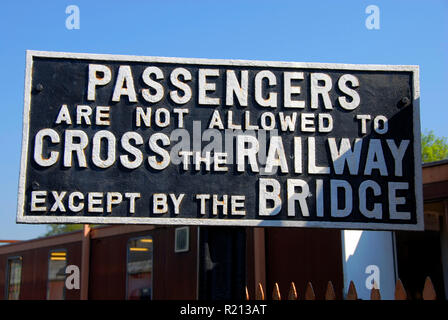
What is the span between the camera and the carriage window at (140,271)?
1639 cm

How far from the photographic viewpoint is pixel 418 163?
5.75 metres

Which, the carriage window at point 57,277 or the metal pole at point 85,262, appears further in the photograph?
the carriage window at point 57,277

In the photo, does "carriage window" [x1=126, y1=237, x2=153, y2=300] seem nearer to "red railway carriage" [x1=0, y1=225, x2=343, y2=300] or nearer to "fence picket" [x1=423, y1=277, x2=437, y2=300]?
"red railway carriage" [x1=0, y1=225, x2=343, y2=300]

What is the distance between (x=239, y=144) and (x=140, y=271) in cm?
1160

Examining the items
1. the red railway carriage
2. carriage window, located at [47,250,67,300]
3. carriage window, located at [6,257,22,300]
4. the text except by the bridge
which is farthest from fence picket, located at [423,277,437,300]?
carriage window, located at [6,257,22,300]

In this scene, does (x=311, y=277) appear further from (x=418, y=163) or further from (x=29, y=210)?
(x=29, y=210)

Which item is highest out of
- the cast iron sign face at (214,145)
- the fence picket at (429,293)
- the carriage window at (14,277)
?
the cast iron sign face at (214,145)

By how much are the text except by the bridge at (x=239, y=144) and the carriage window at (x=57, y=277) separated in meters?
14.3

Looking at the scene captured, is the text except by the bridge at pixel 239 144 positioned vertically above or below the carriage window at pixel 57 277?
above

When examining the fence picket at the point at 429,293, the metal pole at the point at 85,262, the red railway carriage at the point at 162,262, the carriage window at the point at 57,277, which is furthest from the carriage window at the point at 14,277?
the fence picket at the point at 429,293

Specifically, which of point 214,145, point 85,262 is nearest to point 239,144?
→ point 214,145

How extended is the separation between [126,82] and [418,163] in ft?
9.42

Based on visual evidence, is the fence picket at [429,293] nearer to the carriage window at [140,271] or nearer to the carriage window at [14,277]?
the carriage window at [140,271]

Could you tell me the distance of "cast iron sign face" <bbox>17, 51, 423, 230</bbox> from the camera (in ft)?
18.1
